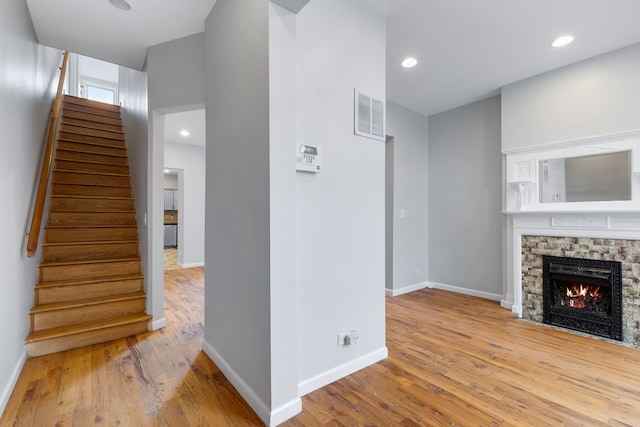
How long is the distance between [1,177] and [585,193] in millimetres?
A: 4989

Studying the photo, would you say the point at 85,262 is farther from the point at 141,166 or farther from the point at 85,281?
the point at 141,166

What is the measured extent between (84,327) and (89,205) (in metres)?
1.73

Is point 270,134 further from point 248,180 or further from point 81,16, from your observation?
point 81,16

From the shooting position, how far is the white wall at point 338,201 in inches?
75.5

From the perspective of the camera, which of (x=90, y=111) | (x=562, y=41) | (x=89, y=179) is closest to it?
(x=562, y=41)

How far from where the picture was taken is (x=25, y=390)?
1.95 metres

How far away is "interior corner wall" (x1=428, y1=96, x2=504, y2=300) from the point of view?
13.2 ft

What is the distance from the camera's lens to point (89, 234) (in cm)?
347

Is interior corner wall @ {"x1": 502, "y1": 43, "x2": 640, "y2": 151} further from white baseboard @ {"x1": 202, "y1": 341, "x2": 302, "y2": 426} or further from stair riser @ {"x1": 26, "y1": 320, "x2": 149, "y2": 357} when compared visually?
stair riser @ {"x1": 26, "y1": 320, "x2": 149, "y2": 357}

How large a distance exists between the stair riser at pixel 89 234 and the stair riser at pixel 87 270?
18.1 inches

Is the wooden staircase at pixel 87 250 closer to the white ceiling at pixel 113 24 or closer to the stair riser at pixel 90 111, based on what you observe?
the stair riser at pixel 90 111

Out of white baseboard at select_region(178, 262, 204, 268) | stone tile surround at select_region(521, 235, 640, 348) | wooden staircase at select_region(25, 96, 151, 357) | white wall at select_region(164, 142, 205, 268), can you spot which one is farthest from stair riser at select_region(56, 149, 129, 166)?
stone tile surround at select_region(521, 235, 640, 348)

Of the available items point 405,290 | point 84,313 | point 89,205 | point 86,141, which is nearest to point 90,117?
point 86,141

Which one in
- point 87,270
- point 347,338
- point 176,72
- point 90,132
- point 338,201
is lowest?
point 347,338
